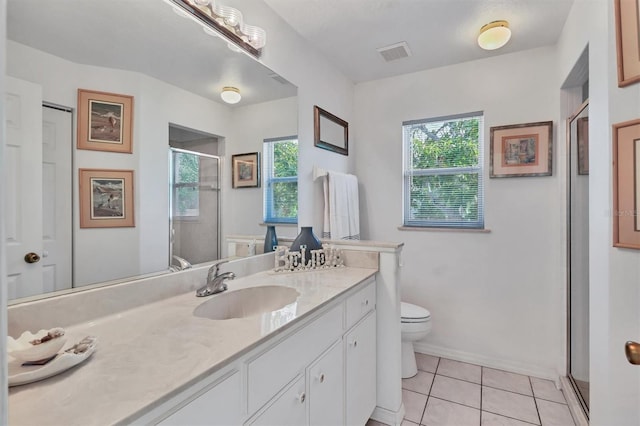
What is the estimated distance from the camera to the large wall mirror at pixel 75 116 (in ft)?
2.89

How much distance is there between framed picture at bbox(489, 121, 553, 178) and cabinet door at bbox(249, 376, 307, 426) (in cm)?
216

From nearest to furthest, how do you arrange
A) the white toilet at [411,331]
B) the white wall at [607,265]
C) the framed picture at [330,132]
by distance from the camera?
the white wall at [607,265]
the white toilet at [411,331]
the framed picture at [330,132]

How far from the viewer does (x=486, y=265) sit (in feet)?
8.09

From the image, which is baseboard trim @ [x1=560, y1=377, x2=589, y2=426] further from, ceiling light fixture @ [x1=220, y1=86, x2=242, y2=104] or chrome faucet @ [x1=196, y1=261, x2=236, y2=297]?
ceiling light fixture @ [x1=220, y1=86, x2=242, y2=104]

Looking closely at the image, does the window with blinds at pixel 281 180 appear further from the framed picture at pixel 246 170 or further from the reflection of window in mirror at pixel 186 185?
the reflection of window in mirror at pixel 186 185

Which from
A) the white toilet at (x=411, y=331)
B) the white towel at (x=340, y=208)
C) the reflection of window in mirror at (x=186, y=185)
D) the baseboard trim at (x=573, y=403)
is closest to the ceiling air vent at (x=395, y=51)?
the white towel at (x=340, y=208)

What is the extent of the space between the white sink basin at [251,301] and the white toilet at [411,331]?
1.10 meters

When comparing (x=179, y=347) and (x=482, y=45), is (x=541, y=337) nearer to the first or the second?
(x=482, y=45)

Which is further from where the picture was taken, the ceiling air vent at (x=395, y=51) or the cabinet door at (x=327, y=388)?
the ceiling air vent at (x=395, y=51)

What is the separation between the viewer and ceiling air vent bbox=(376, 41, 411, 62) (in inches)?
89.7

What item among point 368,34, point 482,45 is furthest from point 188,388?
point 482,45

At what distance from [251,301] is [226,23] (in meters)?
1.39

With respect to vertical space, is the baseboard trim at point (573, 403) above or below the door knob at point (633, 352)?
below

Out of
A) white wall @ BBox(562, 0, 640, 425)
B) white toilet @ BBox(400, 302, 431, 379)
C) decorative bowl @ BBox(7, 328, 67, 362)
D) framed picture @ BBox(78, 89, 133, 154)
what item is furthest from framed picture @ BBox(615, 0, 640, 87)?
decorative bowl @ BBox(7, 328, 67, 362)
